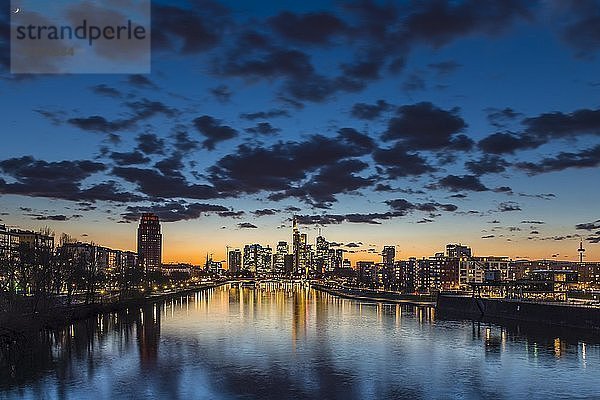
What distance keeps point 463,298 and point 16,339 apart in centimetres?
6487

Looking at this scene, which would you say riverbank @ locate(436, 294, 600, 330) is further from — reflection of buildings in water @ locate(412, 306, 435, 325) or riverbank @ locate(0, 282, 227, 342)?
riverbank @ locate(0, 282, 227, 342)

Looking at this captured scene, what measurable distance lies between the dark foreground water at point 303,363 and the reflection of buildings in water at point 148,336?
0.14 metres

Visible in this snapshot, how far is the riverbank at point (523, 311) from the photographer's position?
66938 millimetres

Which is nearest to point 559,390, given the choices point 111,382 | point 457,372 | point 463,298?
point 457,372

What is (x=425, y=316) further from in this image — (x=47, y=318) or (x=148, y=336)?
(x=47, y=318)

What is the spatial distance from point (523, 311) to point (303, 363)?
148ft

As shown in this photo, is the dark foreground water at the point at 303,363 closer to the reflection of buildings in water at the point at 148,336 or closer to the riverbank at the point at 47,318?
the reflection of buildings in water at the point at 148,336

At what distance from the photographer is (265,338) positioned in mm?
59062

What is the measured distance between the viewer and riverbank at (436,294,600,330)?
66.9 meters

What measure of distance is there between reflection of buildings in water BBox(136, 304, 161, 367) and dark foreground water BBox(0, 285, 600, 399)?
138mm

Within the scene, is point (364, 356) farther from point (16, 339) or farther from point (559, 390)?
point (16, 339)

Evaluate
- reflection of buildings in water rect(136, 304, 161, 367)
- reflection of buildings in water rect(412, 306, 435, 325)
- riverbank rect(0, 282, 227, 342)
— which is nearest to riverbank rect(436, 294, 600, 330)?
reflection of buildings in water rect(412, 306, 435, 325)

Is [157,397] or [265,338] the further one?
[265,338]

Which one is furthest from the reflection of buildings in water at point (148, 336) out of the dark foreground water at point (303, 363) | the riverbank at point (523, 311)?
the riverbank at point (523, 311)
